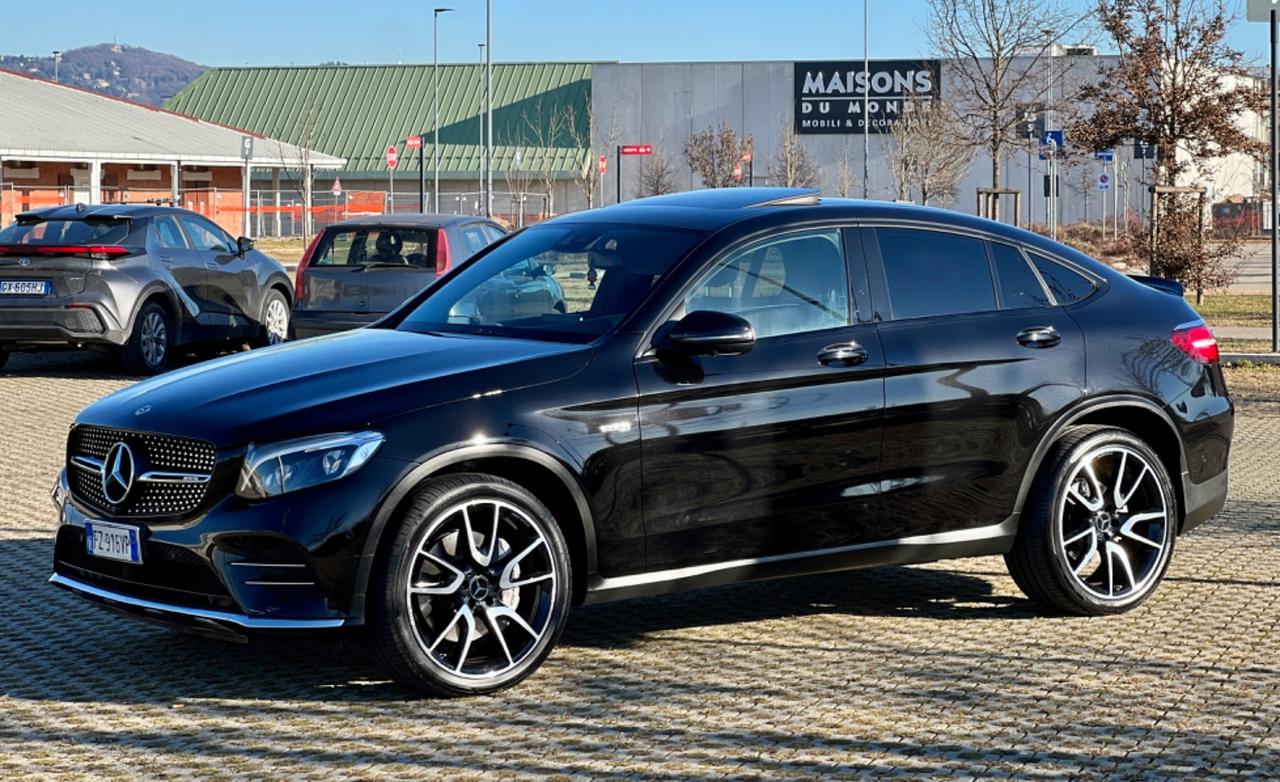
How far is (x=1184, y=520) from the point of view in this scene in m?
7.83

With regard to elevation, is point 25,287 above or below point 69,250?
below

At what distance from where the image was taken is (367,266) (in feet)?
54.3

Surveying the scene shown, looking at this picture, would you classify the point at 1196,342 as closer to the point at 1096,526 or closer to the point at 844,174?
the point at 1096,526

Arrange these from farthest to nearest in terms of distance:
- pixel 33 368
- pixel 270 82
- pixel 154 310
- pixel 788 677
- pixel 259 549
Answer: pixel 270 82 → pixel 33 368 → pixel 154 310 → pixel 788 677 → pixel 259 549

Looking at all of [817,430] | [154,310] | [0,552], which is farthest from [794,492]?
[154,310]

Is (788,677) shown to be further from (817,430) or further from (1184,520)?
(1184,520)

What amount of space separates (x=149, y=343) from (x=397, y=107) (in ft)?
242

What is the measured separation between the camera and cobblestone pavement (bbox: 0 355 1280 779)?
5.42 meters

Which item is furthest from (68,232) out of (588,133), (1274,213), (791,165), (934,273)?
(588,133)

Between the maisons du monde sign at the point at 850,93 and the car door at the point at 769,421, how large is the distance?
7397cm

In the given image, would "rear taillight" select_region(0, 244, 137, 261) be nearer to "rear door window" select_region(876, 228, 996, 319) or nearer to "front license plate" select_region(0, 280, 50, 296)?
"front license plate" select_region(0, 280, 50, 296)

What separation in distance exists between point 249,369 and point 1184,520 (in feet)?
12.8

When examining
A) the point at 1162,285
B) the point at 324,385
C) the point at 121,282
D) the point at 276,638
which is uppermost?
the point at 121,282

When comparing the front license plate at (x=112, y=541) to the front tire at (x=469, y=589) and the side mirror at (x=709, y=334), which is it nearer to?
the front tire at (x=469, y=589)
